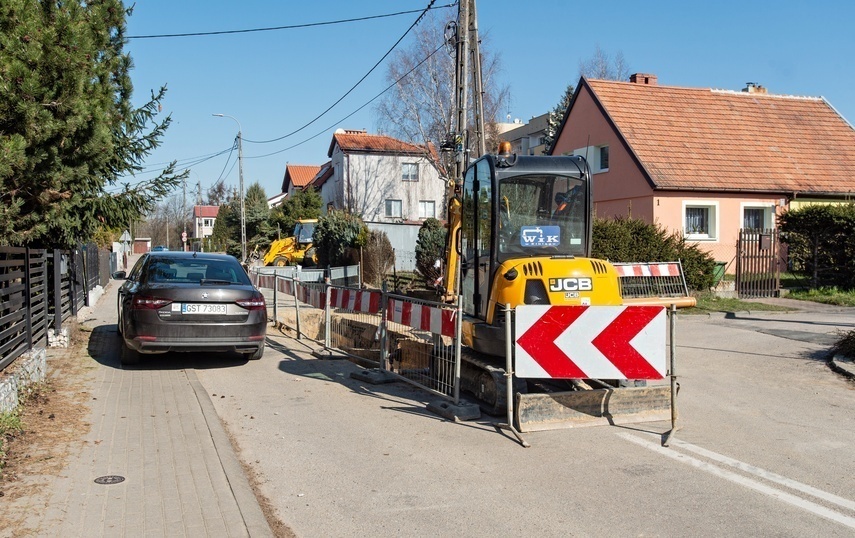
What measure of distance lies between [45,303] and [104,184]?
7.30 feet

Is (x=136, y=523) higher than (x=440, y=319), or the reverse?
(x=440, y=319)

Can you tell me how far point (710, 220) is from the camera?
25047 mm

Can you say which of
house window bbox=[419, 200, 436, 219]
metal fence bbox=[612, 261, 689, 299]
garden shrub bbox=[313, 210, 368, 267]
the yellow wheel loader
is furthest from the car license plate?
house window bbox=[419, 200, 436, 219]

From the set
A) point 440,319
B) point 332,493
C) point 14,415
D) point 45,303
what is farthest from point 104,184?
point 332,493

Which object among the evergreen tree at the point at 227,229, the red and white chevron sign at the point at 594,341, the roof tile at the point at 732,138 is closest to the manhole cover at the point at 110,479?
the red and white chevron sign at the point at 594,341

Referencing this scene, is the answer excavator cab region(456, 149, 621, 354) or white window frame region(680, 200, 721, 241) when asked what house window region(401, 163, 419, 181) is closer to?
white window frame region(680, 200, 721, 241)

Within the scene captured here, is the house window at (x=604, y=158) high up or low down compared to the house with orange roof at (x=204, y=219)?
down

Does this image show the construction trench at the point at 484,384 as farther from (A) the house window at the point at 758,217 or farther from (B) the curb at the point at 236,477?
(A) the house window at the point at 758,217

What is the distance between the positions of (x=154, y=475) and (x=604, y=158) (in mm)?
24491

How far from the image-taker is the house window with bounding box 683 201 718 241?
2482cm

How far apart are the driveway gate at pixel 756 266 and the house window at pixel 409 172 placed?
31.4 meters

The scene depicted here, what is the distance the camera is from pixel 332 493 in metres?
5.33

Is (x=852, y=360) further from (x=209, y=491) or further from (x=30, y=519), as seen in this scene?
(x=30, y=519)

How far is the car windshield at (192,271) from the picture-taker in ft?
33.1
